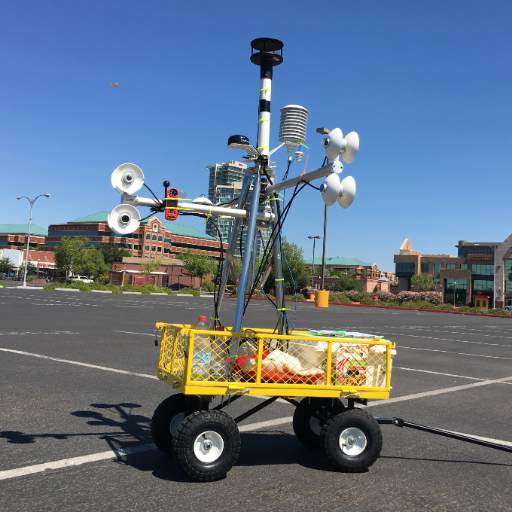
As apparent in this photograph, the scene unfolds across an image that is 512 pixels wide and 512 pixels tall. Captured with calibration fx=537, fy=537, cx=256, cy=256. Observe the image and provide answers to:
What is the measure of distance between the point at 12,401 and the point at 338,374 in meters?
4.60

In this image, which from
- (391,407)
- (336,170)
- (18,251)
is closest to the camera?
(336,170)

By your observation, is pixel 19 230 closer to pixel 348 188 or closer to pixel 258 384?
pixel 348 188

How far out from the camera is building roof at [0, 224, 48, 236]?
164712 millimetres

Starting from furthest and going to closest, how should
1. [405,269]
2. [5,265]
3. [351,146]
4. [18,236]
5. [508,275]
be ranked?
[18,236], [5,265], [405,269], [508,275], [351,146]

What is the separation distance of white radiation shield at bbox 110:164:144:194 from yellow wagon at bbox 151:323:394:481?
4.81 feet

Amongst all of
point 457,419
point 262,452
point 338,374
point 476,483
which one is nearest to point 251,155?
point 338,374

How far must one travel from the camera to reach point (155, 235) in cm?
13800

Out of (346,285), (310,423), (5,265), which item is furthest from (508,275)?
(5,265)

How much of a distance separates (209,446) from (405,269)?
115m

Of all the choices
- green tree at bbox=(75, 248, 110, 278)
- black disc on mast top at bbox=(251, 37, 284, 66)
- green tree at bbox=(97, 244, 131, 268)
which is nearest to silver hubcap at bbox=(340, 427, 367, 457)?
black disc on mast top at bbox=(251, 37, 284, 66)

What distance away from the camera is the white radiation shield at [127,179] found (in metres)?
5.41

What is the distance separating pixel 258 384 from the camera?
453 cm

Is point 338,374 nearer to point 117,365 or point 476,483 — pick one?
point 476,483

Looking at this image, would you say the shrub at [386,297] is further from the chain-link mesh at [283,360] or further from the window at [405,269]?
the chain-link mesh at [283,360]
